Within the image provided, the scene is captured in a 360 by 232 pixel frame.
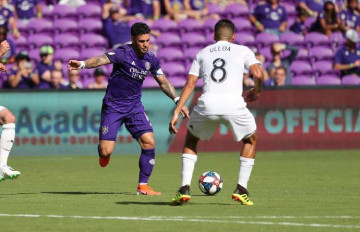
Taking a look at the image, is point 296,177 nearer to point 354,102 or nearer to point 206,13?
point 354,102

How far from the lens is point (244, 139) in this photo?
438 inches

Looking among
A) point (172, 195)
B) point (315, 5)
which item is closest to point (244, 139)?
point (172, 195)

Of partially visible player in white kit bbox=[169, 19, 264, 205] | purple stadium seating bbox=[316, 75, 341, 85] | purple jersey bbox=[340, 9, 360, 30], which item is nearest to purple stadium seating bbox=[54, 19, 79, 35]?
purple stadium seating bbox=[316, 75, 341, 85]

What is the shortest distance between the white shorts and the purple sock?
2303mm

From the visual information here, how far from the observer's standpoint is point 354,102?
72.3 ft

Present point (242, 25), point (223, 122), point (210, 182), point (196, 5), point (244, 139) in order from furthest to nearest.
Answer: point (196, 5), point (242, 25), point (210, 182), point (244, 139), point (223, 122)

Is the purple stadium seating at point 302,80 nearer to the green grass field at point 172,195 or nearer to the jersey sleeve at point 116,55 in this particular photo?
the green grass field at point 172,195

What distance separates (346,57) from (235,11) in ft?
10.4

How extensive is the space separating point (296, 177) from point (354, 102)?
6.65 m

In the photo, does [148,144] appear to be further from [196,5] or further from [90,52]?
[196,5]

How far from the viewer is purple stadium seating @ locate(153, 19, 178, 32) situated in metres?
25.0

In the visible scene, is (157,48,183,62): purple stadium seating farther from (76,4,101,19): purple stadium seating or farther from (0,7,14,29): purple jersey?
(0,7,14,29): purple jersey

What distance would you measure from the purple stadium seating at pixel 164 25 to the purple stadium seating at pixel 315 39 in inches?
136

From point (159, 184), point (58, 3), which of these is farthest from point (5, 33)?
point (159, 184)
